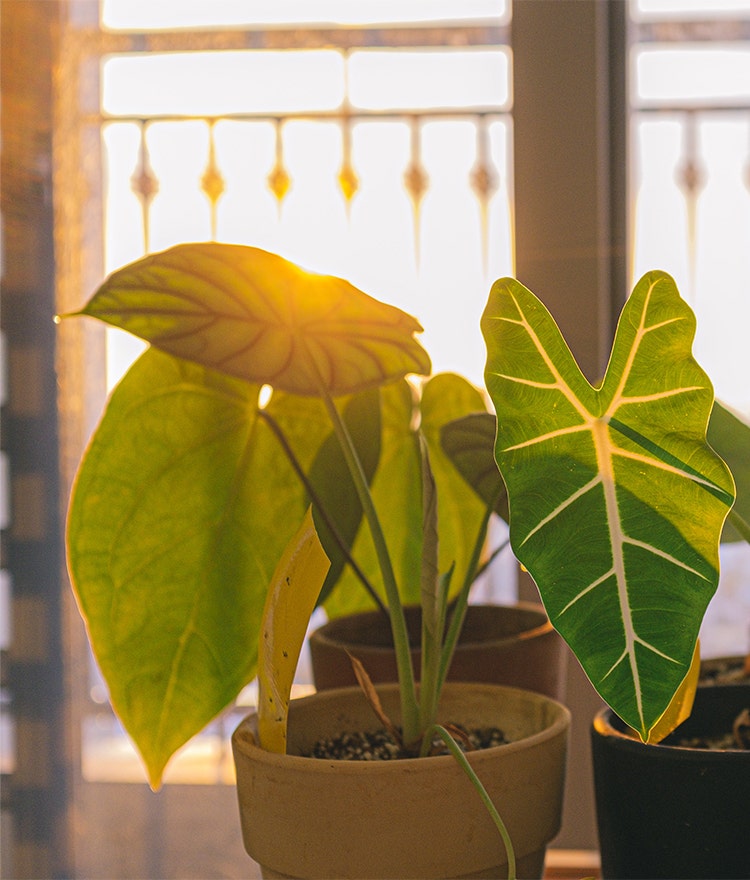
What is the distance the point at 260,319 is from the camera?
0.61m

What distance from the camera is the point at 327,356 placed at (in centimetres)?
64

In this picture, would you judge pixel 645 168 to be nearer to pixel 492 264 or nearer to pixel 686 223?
pixel 686 223

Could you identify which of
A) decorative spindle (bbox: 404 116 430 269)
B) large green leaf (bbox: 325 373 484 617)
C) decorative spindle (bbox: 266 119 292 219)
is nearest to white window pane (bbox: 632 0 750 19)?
decorative spindle (bbox: 404 116 430 269)

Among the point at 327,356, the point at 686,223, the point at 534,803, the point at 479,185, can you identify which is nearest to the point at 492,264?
the point at 479,185

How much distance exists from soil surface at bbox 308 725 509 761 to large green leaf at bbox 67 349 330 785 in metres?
0.11

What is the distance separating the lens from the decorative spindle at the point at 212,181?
1413 millimetres

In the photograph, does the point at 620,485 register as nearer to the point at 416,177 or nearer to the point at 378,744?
the point at 378,744

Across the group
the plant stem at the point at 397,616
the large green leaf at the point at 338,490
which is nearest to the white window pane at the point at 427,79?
the large green leaf at the point at 338,490

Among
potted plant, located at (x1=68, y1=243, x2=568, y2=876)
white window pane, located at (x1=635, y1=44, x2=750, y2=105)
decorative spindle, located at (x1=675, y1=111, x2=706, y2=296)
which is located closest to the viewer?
potted plant, located at (x1=68, y1=243, x2=568, y2=876)

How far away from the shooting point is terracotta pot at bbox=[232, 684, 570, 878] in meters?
0.51

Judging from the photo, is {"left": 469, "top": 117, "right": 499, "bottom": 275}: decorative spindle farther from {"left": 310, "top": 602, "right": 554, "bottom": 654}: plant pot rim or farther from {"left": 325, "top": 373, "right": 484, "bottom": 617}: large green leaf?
{"left": 310, "top": 602, "right": 554, "bottom": 654}: plant pot rim

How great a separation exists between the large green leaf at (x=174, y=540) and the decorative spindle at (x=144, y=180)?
2.19 feet

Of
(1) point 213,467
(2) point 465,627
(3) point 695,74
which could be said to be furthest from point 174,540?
(3) point 695,74

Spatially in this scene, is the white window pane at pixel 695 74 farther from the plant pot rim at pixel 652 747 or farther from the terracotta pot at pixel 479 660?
the plant pot rim at pixel 652 747
